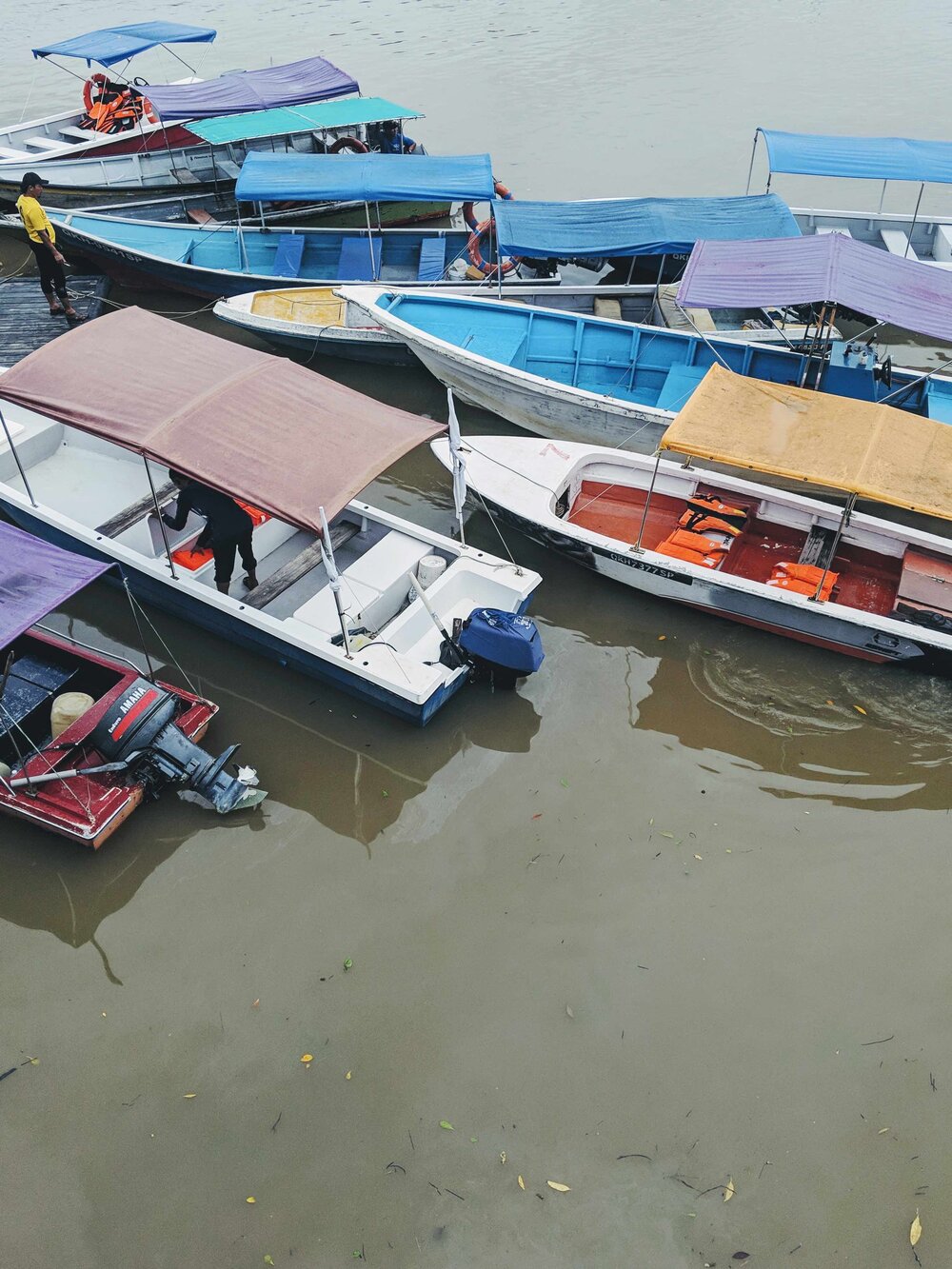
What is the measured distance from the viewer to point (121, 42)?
54.7 feet

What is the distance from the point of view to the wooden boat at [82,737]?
6438 millimetres

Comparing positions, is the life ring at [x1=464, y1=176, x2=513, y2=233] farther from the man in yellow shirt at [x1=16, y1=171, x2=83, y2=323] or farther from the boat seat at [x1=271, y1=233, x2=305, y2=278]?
the man in yellow shirt at [x1=16, y1=171, x2=83, y2=323]

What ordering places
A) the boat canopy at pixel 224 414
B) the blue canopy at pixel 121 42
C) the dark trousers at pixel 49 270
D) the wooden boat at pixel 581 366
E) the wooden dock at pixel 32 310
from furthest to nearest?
1. the blue canopy at pixel 121 42
2. the wooden dock at pixel 32 310
3. the dark trousers at pixel 49 270
4. the wooden boat at pixel 581 366
5. the boat canopy at pixel 224 414

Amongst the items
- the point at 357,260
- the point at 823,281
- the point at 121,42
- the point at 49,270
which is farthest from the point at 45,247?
the point at 823,281

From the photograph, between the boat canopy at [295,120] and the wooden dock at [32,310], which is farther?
the boat canopy at [295,120]

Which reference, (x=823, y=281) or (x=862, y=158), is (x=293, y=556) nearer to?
(x=823, y=281)

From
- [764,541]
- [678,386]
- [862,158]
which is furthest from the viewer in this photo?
[862,158]

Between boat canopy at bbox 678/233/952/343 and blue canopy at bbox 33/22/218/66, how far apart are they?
12.9 metres

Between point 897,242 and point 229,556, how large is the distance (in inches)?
480

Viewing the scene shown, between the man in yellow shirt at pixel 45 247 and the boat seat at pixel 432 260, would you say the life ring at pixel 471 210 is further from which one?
the man in yellow shirt at pixel 45 247

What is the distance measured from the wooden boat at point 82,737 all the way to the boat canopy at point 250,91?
11.1m

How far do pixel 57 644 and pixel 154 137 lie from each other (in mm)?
13498

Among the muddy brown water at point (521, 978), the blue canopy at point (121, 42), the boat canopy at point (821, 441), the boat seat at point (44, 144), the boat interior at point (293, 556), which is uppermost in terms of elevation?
the blue canopy at point (121, 42)

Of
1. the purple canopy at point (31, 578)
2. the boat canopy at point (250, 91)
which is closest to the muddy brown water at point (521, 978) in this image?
the purple canopy at point (31, 578)
